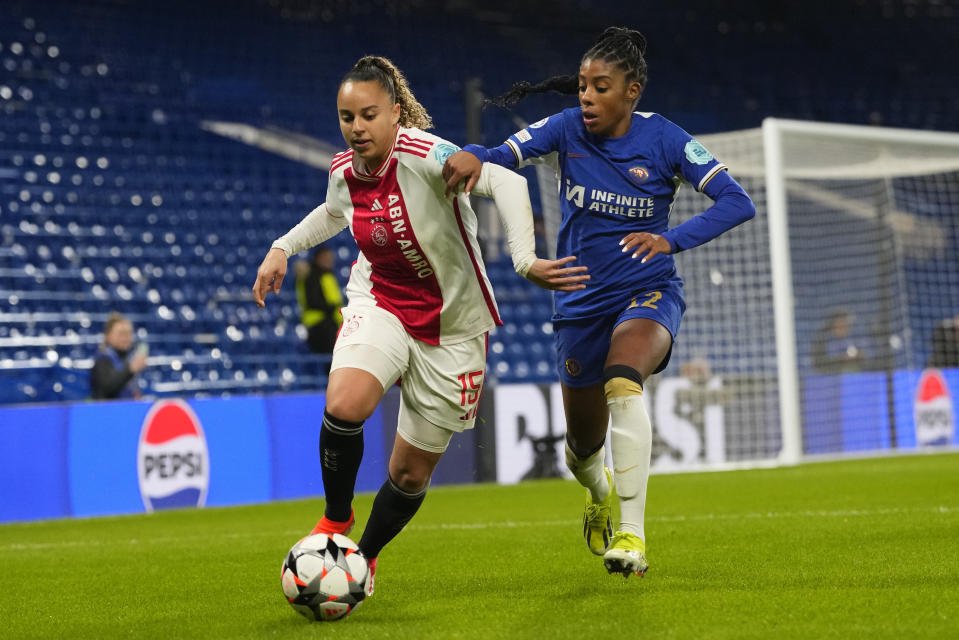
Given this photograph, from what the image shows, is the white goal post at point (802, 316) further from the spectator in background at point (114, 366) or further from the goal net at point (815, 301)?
the spectator in background at point (114, 366)

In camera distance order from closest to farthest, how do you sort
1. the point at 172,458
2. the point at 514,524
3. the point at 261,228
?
the point at 514,524
the point at 172,458
the point at 261,228

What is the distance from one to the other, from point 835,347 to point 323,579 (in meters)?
10.1

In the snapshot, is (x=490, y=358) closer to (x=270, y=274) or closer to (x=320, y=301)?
(x=320, y=301)

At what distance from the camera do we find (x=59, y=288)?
12.5 metres

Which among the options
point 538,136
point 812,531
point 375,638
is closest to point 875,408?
point 812,531

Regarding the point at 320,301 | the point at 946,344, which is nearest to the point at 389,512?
the point at 320,301

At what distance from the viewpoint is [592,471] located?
17.1ft

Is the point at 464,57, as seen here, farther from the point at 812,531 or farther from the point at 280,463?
the point at 812,531

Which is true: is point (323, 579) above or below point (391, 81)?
below

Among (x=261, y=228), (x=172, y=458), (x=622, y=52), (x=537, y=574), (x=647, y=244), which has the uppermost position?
(x=261, y=228)

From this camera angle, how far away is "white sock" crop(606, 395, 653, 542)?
4382 millimetres

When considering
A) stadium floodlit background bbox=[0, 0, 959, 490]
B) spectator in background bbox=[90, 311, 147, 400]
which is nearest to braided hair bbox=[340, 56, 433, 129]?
stadium floodlit background bbox=[0, 0, 959, 490]

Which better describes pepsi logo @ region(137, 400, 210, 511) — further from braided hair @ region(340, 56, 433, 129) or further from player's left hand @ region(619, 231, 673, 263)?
player's left hand @ region(619, 231, 673, 263)

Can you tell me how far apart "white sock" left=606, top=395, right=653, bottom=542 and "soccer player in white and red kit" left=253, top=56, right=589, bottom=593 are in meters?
0.52
